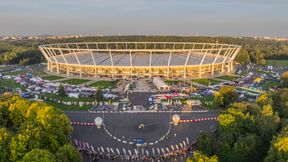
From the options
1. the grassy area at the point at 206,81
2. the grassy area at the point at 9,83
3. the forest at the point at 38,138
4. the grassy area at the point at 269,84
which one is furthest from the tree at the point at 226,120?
the grassy area at the point at 9,83

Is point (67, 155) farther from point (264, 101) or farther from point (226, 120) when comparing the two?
point (264, 101)

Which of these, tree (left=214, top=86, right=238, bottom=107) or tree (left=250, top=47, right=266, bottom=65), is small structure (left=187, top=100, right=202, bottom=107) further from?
tree (left=250, top=47, right=266, bottom=65)

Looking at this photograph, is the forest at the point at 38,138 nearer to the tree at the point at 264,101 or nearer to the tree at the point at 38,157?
the tree at the point at 38,157

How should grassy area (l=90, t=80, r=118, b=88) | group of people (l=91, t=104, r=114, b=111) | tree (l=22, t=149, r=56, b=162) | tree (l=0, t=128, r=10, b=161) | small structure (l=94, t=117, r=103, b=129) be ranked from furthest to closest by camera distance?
grassy area (l=90, t=80, r=118, b=88) → group of people (l=91, t=104, r=114, b=111) → small structure (l=94, t=117, r=103, b=129) → tree (l=0, t=128, r=10, b=161) → tree (l=22, t=149, r=56, b=162)

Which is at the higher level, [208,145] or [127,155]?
[208,145]

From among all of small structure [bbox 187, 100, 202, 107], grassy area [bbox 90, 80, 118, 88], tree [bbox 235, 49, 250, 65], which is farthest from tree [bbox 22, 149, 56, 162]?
tree [bbox 235, 49, 250, 65]

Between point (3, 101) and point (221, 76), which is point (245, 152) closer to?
point (3, 101)

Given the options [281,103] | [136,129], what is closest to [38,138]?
[136,129]

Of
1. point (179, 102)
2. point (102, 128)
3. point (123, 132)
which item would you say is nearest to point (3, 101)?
point (102, 128)
